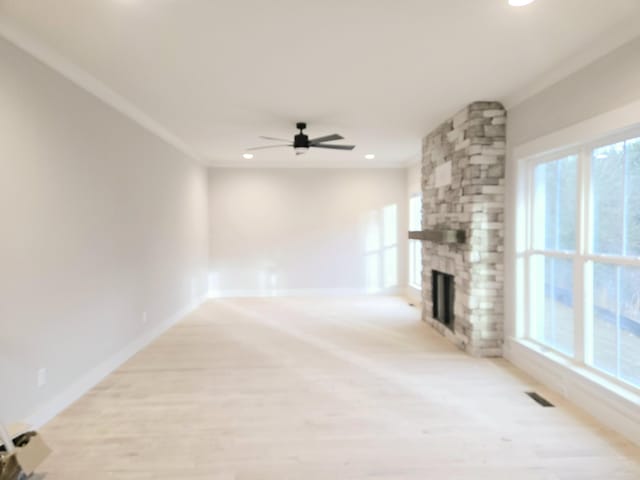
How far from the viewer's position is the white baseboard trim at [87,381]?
2.53m

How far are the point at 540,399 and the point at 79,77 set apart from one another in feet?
14.1

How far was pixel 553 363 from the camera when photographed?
9.90 feet

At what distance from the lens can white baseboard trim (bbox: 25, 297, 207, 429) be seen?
2.53m

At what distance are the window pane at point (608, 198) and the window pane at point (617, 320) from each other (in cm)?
17

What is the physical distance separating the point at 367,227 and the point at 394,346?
3378 mm

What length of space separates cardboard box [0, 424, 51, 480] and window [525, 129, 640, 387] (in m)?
3.55

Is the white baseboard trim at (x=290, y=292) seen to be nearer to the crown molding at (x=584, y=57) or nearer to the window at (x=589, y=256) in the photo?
the window at (x=589, y=256)

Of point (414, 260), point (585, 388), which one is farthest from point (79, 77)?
point (414, 260)

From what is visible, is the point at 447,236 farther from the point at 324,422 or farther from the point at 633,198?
the point at 324,422

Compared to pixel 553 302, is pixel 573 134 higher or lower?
higher

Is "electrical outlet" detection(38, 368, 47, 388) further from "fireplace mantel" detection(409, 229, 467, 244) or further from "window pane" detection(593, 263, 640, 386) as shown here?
"window pane" detection(593, 263, 640, 386)

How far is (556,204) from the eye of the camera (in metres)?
3.23

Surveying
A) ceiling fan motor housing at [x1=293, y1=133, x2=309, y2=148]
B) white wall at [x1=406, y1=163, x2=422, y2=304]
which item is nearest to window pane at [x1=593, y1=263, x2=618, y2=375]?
ceiling fan motor housing at [x1=293, y1=133, x2=309, y2=148]

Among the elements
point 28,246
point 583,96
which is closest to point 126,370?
point 28,246
